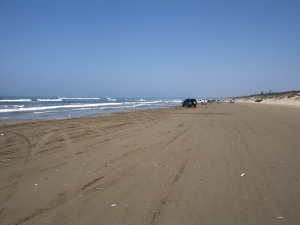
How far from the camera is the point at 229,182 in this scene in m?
4.86

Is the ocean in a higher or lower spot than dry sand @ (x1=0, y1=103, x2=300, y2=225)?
lower

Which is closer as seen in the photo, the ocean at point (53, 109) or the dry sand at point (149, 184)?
the dry sand at point (149, 184)

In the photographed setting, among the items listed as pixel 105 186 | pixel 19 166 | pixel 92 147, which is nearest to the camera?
pixel 105 186

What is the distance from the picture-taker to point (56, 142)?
8.91m

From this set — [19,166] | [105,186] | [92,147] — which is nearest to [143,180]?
[105,186]

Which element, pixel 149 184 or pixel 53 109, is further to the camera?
pixel 53 109

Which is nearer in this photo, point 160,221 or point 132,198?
point 160,221

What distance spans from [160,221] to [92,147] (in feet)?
16.4

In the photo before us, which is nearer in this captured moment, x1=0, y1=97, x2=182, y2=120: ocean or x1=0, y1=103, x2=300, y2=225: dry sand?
x1=0, y1=103, x2=300, y2=225: dry sand

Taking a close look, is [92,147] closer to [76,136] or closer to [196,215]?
[76,136]

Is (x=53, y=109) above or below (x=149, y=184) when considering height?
below

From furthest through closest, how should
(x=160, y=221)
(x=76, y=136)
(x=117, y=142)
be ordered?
(x=76, y=136) → (x=117, y=142) → (x=160, y=221)

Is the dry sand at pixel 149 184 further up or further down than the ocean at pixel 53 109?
further up

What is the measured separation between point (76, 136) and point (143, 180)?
5.89 meters
